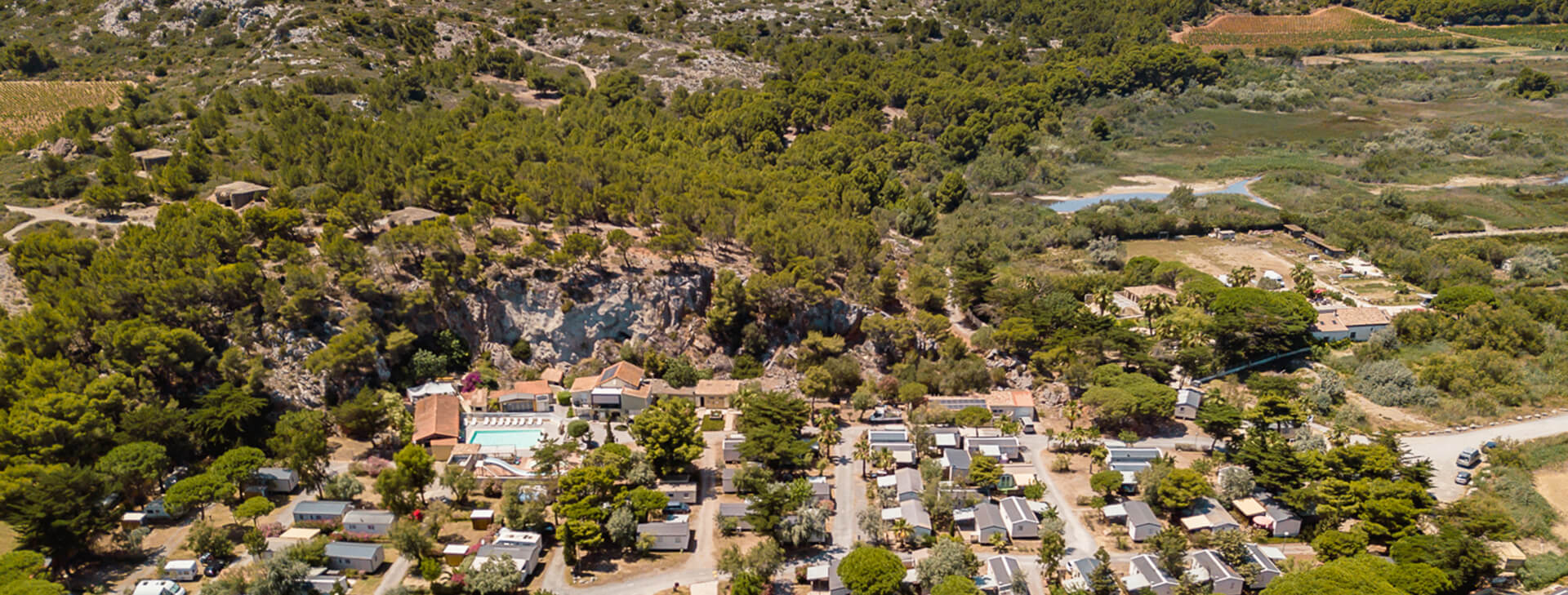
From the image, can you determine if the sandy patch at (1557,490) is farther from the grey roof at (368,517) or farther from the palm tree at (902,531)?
the grey roof at (368,517)

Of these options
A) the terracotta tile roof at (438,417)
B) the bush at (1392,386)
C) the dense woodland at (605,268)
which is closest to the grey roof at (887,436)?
the dense woodland at (605,268)

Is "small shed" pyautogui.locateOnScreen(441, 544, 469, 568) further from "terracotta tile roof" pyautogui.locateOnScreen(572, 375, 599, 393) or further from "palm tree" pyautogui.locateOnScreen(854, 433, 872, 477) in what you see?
"palm tree" pyautogui.locateOnScreen(854, 433, 872, 477)

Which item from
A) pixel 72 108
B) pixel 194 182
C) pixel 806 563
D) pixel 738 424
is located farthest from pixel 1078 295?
pixel 72 108

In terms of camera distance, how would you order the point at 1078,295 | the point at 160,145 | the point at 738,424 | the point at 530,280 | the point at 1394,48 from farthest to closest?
the point at 1394,48 → the point at 160,145 → the point at 1078,295 → the point at 530,280 → the point at 738,424

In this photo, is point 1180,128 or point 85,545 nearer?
point 85,545

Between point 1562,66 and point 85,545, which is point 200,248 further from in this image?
point 1562,66

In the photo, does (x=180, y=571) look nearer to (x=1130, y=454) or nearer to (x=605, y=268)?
(x=605, y=268)

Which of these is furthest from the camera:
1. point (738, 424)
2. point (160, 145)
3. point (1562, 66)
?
point (1562, 66)

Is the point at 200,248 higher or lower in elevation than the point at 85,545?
→ higher
